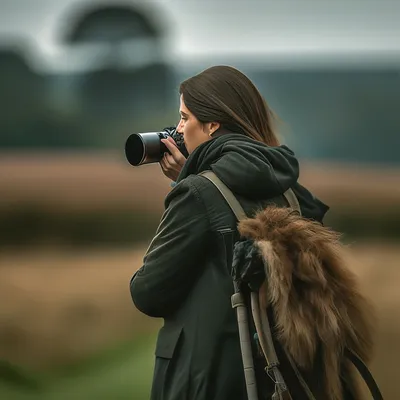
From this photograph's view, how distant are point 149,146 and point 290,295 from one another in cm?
46

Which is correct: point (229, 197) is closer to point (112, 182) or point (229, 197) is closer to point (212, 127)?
point (212, 127)

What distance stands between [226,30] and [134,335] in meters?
1.15

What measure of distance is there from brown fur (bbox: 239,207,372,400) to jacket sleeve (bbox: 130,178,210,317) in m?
0.10

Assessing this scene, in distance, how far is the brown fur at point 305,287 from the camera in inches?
53.9

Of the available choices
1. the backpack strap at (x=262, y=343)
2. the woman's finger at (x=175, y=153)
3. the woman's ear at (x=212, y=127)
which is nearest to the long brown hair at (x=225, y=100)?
the woman's ear at (x=212, y=127)

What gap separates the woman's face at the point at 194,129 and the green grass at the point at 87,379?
4.54ft

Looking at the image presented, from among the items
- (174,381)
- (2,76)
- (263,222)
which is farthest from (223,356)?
(2,76)

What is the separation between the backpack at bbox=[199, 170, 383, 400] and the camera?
53.6 inches

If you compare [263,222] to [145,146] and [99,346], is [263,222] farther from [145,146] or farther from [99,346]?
[99,346]

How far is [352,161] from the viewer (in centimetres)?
287

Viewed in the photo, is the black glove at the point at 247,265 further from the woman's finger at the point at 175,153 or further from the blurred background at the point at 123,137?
the blurred background at the point at 123,137

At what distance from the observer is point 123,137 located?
2.86m

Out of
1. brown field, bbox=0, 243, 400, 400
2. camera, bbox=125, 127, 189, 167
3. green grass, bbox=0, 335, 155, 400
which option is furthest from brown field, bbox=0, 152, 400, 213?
camera, bbox=125, 127, 189, 167

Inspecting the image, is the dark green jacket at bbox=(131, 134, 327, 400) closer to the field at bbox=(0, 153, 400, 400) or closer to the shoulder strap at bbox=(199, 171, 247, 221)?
the shoulder strap at bbox=(199, 171, 247, 221)
